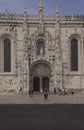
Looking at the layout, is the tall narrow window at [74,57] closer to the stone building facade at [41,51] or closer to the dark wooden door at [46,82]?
the stone building facade at [41,51]

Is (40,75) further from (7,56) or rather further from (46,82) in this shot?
(7,56)

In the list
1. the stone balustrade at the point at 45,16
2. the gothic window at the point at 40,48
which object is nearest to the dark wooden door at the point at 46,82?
the gothic window at the point at 40,48

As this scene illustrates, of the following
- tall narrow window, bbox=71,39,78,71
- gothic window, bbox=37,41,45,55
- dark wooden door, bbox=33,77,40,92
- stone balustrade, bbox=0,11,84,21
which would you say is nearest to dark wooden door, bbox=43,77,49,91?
dark wooden door, bbox=33,77,40,92

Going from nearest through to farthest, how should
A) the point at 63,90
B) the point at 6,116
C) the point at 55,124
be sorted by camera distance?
the point at 55,124 → the point at 6,116 → the point at 63,90

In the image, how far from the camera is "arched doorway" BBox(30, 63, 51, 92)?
181ft

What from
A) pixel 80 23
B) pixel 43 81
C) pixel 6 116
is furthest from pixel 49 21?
pixel 6 116

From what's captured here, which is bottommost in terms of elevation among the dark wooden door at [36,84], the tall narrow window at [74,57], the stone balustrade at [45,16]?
the dark wooden door at [36,84]

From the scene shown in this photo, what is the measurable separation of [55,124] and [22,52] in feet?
124

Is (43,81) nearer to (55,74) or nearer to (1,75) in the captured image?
(55,74)

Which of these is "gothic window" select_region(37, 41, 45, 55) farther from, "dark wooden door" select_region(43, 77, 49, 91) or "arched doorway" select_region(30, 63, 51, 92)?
"dark wooden door" select_region(43, 77, 49, 91)

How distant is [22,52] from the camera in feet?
178

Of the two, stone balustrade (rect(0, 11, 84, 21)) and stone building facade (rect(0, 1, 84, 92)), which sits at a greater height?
stone balustrade (rect(0, 11, 84, 21))

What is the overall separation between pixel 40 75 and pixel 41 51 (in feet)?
11.0

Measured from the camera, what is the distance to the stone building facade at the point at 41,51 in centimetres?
5406
